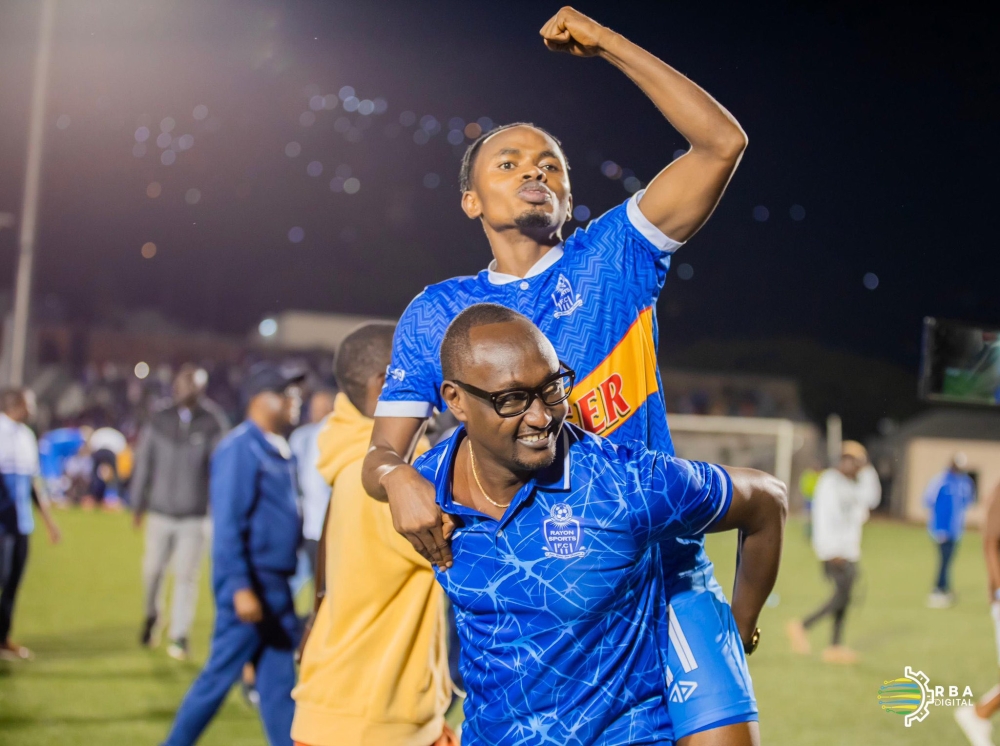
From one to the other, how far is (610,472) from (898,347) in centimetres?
929

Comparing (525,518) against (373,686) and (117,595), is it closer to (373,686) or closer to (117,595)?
(373,686)

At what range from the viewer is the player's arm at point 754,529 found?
2062 mm

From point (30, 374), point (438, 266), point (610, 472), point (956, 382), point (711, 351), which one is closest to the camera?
point (610, 472)

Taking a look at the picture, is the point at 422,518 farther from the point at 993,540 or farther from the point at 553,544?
the point at 993,540

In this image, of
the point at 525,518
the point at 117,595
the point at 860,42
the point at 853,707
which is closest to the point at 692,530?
the point at 525,518

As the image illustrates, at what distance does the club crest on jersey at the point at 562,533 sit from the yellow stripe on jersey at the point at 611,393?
17.5 inches

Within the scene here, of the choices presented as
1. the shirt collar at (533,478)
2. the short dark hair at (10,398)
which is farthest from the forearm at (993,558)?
the short dark hair at (10,398)

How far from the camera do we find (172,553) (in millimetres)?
7090

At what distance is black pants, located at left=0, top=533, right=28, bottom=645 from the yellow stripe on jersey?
16.7 ft

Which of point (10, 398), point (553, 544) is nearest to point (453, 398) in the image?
point (553, 544)

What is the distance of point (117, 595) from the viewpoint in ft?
28.9

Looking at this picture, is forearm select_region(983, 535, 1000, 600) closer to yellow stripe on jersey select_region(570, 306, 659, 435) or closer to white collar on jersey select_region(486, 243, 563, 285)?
yellow stripe on jersey select_region(570, 306, 659, 435)

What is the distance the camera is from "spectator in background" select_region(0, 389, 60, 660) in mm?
6258

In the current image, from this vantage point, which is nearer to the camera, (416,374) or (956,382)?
(416,374)
